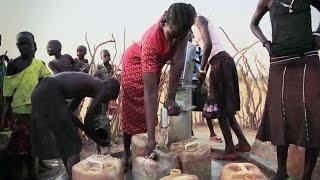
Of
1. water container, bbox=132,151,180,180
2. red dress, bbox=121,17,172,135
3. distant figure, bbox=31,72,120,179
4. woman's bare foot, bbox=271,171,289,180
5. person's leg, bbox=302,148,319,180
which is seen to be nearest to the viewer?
water container, bbox=132,151,180,180

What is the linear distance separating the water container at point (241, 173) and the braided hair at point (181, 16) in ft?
3.32

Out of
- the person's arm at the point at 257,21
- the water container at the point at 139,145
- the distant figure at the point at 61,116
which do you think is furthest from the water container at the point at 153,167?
the person's arm at the point at 257,21

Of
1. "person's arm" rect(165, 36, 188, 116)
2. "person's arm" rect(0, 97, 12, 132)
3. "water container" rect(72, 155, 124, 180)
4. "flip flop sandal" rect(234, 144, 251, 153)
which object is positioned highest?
"person's arm" rect(165, 36, 188, 116)

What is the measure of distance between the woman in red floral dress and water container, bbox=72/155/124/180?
11.4 inches

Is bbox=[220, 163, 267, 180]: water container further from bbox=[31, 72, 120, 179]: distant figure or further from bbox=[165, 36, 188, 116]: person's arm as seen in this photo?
bbox=[31, 72, 120, 179]: distant figure

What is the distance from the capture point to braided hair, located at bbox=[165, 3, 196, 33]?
2.94m

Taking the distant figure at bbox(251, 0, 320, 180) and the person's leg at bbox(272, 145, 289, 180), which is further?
the person's leg at bbox(272, 145, 289, 180)

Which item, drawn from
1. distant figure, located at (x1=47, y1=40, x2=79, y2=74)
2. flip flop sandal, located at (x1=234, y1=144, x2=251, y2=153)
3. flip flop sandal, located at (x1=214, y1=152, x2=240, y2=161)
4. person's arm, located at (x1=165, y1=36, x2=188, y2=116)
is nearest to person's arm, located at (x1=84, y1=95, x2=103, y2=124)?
person's arm, located at (x1=165, y1=36, x2=188, y2=116)

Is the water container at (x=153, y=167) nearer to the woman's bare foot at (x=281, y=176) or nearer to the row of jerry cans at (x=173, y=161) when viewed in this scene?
the row of jerry cans at (x=173, y=161)

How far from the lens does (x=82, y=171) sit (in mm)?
2680

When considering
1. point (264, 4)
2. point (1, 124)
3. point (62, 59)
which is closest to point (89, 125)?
point (1, 124)

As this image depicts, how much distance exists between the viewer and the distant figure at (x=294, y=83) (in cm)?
310

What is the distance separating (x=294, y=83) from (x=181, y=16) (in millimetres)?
989

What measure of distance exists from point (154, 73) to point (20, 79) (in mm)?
1864
